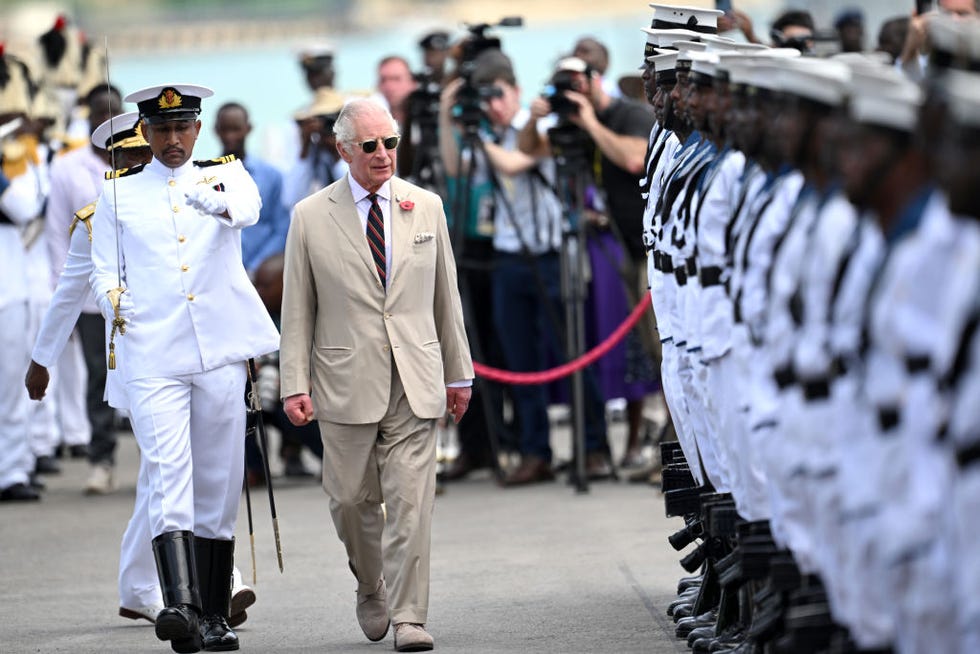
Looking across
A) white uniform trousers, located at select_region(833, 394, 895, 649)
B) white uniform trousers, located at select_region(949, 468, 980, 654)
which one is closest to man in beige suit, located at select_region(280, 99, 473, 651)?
white uniform trousers, located at select_region(833, 394, 895, 649)

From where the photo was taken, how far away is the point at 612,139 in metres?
12.6

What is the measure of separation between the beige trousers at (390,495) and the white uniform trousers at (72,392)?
697 centimetres

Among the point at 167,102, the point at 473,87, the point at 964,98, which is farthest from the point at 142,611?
the point at 964,98

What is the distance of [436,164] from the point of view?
1342cm

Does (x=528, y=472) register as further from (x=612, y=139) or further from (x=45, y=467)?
(x=45, y=467)

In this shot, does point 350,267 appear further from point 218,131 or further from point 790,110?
point 218,131

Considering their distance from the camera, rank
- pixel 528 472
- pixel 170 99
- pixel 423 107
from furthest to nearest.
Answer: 1. pixel 423 107
2. pixel 528 472
3. pixel 170 99

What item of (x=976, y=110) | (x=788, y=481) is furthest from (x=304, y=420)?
(x=976, y=110)

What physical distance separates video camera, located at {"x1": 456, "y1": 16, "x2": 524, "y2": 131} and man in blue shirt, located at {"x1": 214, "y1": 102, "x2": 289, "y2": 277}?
1.53 meters

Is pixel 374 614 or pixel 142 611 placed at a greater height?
pixel 374 614

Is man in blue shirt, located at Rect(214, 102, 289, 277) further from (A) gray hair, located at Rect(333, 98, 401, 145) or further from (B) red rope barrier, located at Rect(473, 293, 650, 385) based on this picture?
(A) gray hair, located at Rect(333, 98, 401, 145)

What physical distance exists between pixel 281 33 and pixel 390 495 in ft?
124

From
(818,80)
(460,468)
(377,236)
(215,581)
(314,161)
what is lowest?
(460,468)

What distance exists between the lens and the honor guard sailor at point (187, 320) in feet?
27.2
